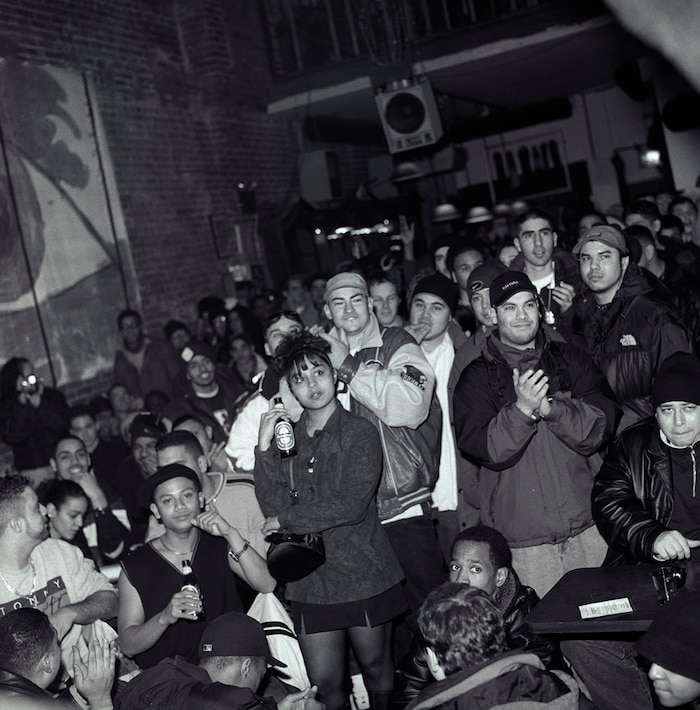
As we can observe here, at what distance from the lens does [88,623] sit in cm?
365

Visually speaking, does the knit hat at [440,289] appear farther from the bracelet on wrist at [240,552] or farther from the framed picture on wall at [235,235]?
the framed picture on wall at [235,235]

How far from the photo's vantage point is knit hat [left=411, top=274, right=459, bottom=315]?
466cm

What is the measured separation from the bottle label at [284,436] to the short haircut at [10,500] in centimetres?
105

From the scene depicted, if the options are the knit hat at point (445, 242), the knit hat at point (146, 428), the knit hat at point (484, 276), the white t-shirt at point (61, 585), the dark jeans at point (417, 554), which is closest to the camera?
the white t-shirt at point (61, 585)

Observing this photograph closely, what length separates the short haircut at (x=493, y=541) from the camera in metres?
3.25

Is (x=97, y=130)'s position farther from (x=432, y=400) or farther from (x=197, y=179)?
(x=432, y=400)

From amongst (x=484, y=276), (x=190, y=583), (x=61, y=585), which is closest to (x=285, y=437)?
(x=190, y=583)

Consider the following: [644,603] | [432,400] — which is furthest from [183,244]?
[644,603]

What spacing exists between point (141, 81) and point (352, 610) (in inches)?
291

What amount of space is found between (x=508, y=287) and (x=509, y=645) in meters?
1.34

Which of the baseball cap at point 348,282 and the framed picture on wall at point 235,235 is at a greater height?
the framed picture on wall at point 235,235

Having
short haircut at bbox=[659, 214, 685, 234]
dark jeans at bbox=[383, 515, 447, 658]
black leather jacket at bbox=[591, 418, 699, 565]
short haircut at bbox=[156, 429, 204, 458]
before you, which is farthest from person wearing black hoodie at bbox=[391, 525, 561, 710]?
short haircut at bbox=[659, 214, 685, 234]

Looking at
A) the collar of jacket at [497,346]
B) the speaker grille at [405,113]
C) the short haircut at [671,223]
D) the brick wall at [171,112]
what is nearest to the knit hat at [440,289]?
the collar of jacket at [497,346]

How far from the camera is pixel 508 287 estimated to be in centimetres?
350
